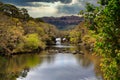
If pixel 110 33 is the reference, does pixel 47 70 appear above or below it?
below

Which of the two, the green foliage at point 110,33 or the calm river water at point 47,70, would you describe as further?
the calm river water at point 47,70

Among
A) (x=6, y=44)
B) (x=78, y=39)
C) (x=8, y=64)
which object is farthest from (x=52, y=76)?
(x=78, y=39)

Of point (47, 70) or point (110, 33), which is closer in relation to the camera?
point (110, 33)

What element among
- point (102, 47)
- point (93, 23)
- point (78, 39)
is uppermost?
point (93, 23)

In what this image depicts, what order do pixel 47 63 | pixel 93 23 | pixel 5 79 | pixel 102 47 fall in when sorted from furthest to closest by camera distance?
pixel 47 63, pixel 5 79, pixel 93 23, pixel 102 47

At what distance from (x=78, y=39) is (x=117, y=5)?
6026 inches

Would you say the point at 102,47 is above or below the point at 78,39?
above

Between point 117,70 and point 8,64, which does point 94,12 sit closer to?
point 117,70

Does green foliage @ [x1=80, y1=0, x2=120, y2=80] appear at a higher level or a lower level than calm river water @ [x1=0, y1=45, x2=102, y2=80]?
higher

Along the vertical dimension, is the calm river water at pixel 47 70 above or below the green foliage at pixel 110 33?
below

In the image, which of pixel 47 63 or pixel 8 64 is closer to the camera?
pixel 8 64

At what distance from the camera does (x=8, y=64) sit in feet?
228

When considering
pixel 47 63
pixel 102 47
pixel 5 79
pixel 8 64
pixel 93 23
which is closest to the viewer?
pixel 102 47

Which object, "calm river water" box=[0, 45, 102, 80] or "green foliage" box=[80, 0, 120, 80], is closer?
"green foliage" box=[80, 0, 120, 80]
